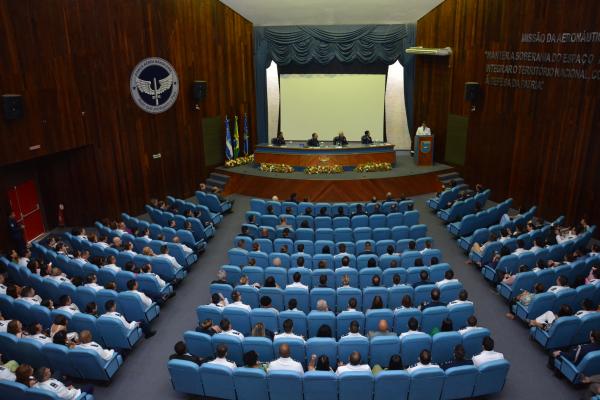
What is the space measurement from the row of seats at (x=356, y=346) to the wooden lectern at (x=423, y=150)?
9.26m

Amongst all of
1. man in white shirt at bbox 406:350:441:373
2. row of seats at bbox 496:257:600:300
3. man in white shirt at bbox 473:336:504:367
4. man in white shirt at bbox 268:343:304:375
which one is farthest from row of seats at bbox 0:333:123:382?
row of seats at bbox 496:257:600:300

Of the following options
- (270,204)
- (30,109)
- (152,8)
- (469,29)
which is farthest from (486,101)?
(30,109)

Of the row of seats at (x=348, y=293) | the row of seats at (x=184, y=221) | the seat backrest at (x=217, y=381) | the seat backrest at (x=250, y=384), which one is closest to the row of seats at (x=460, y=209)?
the row of seats at (x=348, y=293)

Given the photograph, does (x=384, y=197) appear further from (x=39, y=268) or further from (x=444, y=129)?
(x=39, y=268)

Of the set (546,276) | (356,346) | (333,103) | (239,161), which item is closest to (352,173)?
(239,161)

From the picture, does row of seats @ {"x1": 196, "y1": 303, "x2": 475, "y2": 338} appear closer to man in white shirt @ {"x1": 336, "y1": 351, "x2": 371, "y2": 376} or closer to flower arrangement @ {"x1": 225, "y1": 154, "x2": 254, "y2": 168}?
man in white shirt @ {"x1": 336, "y1": 351, "x2": 371, "y2": 376}

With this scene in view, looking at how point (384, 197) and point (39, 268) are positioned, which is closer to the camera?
point (39, 268)

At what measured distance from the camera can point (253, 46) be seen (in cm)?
1594

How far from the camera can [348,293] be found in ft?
21.9

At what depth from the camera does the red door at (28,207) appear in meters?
10.2

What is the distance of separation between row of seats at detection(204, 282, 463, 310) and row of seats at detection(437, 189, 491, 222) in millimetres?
3988

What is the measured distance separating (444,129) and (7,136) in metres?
11.7

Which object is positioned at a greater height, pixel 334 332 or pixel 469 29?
pixel 469 29

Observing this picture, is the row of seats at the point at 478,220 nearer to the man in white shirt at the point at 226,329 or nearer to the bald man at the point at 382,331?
the bald man at the point at 382,331
